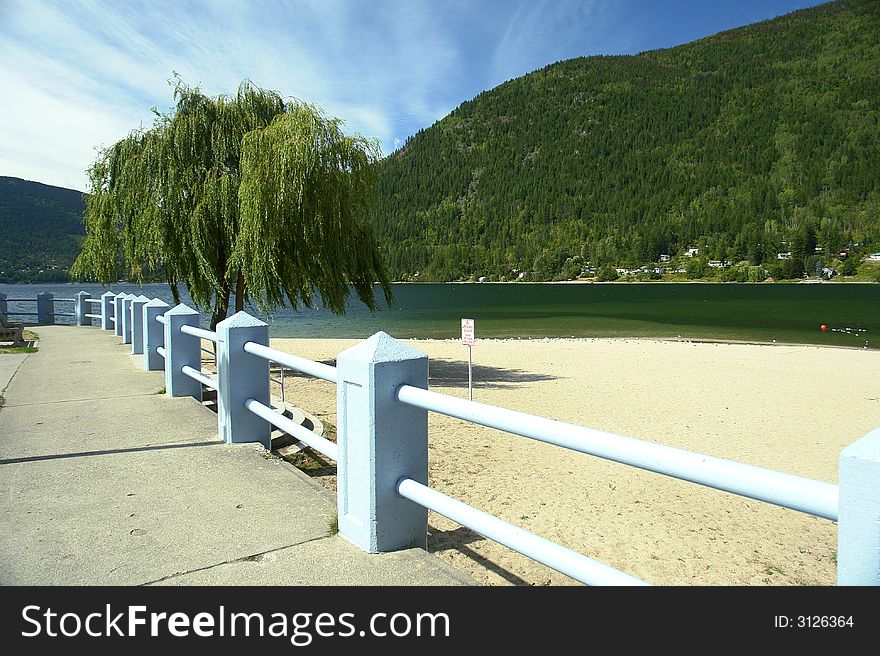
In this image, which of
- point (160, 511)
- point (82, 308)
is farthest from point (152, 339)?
point (82, 308)

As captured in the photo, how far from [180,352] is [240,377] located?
107 inches

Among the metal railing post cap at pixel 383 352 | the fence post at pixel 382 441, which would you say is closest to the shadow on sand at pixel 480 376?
the fence post at pixel 382 441

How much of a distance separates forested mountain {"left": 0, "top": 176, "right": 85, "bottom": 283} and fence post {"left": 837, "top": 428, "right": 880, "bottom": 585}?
16994 cm

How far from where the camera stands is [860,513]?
169cm

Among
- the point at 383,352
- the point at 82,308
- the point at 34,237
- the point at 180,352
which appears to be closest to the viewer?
the point at 383,352

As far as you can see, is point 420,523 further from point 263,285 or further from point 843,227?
point 843,227

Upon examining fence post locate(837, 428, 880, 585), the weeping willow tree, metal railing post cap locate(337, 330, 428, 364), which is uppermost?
the weeping willow tree

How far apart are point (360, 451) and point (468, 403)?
2.74ft

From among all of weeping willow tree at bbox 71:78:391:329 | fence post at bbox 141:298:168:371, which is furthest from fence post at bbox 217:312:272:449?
weeping willow tree at bbox 71:78:391:329

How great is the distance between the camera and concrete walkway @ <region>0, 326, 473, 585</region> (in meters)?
3.20

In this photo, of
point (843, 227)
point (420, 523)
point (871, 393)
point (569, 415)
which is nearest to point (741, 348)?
point (871, 393)

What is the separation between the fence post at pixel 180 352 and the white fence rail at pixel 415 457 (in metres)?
2.29

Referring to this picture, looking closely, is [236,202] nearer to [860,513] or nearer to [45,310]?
[860,513]

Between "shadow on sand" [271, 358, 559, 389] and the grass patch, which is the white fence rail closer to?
the grass patch
